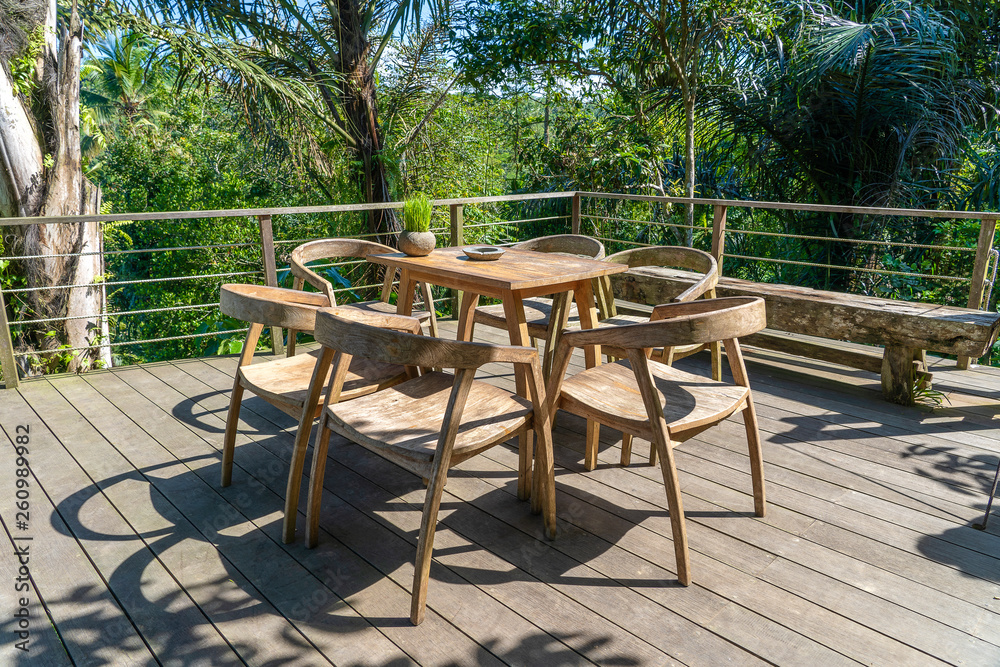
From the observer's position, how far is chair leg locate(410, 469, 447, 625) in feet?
6.08

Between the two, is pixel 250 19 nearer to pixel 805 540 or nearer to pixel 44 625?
pixel 44 625

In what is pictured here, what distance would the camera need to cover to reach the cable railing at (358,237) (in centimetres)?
381

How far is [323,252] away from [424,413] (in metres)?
1.75

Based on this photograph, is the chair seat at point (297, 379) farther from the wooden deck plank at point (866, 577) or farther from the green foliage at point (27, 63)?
the green foliage at point (27, 63)

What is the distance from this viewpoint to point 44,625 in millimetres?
1871

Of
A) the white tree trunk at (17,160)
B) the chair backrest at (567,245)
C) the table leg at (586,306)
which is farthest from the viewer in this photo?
the white tree trunk at (17,160)

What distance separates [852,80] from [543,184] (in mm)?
3625

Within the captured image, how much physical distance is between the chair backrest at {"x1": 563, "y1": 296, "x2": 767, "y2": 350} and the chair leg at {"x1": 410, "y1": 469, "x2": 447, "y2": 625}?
0.62 meters

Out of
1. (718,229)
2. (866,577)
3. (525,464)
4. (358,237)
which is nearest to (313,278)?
(525,464)

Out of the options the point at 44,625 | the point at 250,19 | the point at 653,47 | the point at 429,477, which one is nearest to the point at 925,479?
the point at 429,477

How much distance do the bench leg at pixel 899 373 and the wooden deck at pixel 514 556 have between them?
0.30 metres

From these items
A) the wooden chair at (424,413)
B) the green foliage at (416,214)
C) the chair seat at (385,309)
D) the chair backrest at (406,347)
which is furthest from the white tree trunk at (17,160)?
the chair backrest at (406,347)

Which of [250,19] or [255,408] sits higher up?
[250,19]

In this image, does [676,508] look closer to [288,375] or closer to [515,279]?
[515,279]
